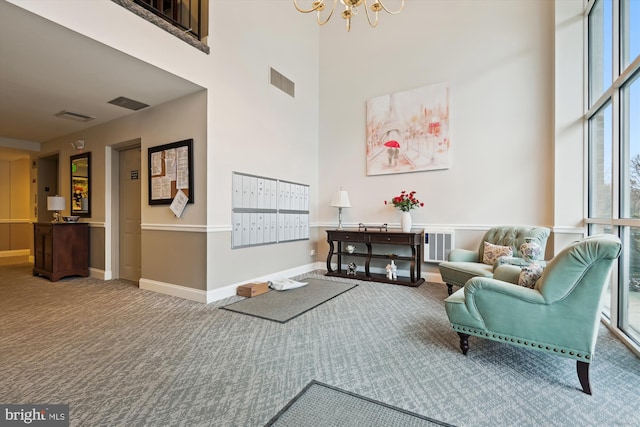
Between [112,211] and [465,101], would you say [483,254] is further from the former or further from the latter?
[112,211]

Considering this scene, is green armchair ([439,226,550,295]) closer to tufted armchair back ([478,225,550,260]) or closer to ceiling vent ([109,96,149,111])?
tufted armchair back ([478,225,550,260])

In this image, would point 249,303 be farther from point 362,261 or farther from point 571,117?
point 571,117

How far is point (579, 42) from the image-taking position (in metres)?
3.52

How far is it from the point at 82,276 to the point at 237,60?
4178 mm

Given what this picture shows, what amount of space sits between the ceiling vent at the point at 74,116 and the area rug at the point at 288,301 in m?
3.52

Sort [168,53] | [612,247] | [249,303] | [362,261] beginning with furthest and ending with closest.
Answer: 1. [362,261]
2. [249,303]
3. [168,53]
4. [612,247]

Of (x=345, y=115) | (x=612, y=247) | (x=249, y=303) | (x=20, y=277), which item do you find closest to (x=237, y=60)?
(x=345, y=115)

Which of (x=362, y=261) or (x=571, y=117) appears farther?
(x=362, y=261)

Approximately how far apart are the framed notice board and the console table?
92.5 inches

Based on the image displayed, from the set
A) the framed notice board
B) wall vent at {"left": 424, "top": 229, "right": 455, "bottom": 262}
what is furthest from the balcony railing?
wall vent at {"left": 424, "top": 229, "right": 455, "bottom": 262}

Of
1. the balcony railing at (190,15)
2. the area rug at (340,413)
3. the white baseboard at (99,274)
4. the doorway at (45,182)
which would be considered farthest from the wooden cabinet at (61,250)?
the area rug at (340,413)

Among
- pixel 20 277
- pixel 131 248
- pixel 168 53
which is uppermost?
pixel 168 53

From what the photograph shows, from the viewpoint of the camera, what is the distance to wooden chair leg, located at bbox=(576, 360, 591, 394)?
5.55ft

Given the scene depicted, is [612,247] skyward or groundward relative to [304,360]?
skyward
